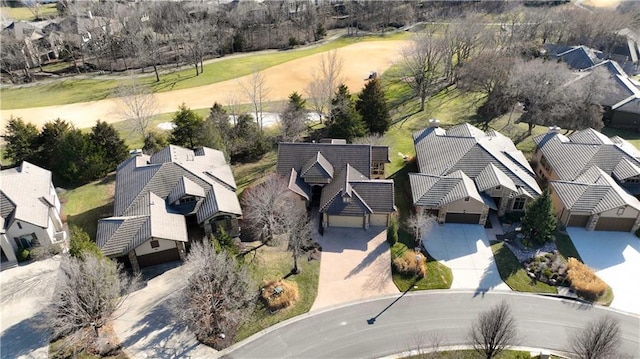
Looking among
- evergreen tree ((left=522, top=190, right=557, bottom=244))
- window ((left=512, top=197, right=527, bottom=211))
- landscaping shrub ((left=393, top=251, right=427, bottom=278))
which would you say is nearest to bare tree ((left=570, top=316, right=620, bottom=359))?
landscaping shrub ((left=393, top=251, right=427, bottom=278))

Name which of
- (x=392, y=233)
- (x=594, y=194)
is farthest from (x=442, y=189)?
(x=594, y=194)

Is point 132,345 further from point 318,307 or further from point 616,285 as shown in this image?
point 616,285

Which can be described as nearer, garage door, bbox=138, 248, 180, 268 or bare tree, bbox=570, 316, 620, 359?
bare tree, bbox=570, 316, 620, 359

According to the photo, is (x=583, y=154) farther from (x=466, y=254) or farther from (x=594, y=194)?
(x=466, y=254)

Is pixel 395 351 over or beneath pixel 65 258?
beneath

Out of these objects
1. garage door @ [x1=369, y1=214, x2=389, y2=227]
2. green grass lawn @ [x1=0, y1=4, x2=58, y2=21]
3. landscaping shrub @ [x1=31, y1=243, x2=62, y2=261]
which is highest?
green grass lawn @ [x1=0, y1=4, x2=58, y2=21]

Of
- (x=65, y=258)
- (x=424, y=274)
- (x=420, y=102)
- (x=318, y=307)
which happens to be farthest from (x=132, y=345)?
(x=420, y=102)

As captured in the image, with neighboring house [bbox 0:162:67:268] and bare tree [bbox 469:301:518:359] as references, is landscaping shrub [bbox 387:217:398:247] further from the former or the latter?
neighboring house [bbox 0:162:67:268]
